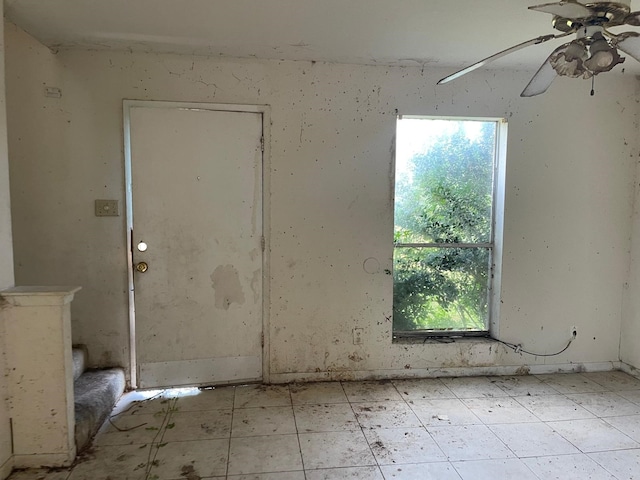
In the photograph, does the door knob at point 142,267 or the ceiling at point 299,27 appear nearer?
the ceiling at point 299,27

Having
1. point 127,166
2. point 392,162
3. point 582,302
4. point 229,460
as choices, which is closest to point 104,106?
point 127,166

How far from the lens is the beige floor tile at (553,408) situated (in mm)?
2555

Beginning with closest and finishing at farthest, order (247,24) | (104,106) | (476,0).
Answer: (476,0) → (247,24) → (104,106)

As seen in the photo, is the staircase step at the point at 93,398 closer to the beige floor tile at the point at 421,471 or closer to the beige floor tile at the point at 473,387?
the beige floor tile at the point at 421,471

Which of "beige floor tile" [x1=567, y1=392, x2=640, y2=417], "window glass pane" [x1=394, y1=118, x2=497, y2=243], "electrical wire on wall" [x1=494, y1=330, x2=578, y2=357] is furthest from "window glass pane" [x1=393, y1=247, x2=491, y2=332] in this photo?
"beige floor tile" [x1=567, y1=392, x2=640, y2=417]

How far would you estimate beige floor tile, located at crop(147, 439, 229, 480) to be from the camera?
6.50 ft

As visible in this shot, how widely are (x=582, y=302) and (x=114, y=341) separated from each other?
3.57m

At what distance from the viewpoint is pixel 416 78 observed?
296 cm

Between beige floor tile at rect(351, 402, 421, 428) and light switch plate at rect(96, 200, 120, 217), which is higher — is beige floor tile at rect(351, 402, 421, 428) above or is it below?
below

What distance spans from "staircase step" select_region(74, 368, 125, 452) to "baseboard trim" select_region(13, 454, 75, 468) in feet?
0.33

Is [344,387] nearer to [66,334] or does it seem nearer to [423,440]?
[423,440]

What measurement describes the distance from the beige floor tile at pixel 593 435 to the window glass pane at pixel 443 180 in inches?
54.0

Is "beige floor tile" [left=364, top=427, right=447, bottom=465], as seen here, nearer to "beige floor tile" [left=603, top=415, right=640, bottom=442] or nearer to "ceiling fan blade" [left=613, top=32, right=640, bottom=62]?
"beige floor tile" [left=603, top=415, right=640, bottom=442]

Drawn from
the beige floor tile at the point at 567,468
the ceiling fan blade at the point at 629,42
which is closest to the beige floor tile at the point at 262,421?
the beige floor tile at the point at 567,468
